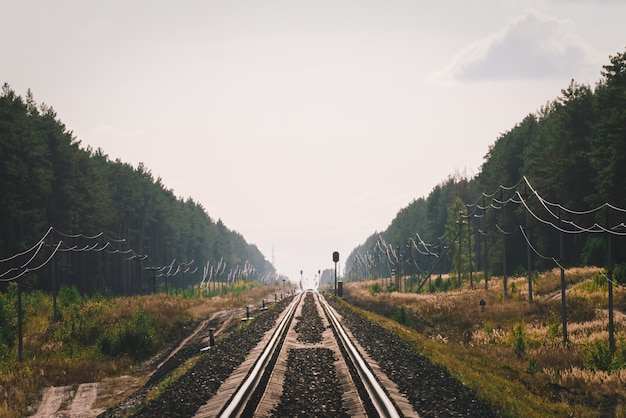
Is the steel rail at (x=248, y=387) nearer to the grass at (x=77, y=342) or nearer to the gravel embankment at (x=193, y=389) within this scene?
the gravel embankment at (x=193, y=389)

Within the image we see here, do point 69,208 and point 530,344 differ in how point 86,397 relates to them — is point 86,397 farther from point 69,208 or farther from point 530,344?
point 69,208

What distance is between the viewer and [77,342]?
29.7 metres

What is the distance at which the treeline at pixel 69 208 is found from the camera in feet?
160

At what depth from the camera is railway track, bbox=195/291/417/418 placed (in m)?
9.74

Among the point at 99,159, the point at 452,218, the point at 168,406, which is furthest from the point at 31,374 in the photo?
the point at 452,218

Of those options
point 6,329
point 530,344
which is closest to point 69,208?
point 6,329

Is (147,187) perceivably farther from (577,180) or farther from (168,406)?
(168,406)

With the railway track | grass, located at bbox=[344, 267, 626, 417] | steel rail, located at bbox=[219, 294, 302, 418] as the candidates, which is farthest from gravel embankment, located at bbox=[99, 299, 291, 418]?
grass, located at bbox=[344, 267, 626, 417]

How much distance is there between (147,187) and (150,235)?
10812 millimetres

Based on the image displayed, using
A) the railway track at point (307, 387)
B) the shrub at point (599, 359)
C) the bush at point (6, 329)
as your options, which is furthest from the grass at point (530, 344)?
the bush at point (6, 329)

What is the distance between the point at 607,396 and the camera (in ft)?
54.0

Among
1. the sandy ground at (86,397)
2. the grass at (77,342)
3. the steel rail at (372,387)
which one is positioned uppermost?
the steel rail at (372,387)

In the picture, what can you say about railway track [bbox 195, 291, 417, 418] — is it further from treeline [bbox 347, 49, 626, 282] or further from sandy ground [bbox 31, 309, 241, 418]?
treeline [bbox 347, 49, 626, 282]

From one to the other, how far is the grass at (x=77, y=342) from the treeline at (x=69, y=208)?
3.64 meters
